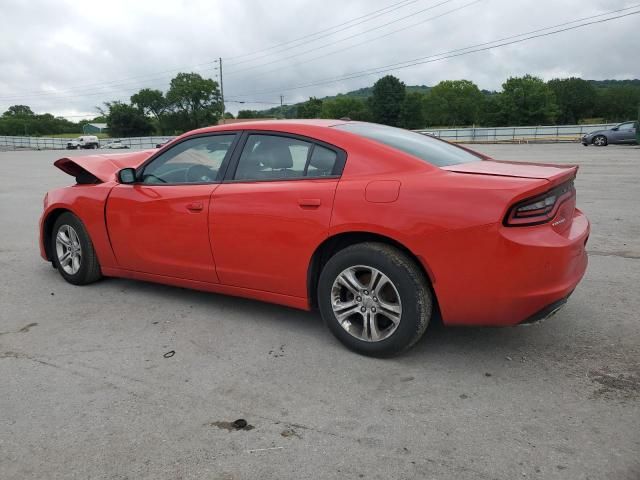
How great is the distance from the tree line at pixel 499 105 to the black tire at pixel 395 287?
91.9 meters

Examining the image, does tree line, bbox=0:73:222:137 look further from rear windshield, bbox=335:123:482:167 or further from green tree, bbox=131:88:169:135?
rear windshield, bbox=335:123:482:167

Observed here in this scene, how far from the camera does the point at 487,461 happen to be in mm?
2305

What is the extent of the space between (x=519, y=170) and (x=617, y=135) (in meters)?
28.5

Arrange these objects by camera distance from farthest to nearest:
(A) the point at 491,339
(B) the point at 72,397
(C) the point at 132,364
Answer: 1. (A) the point at 491,339
2. (C) the point at 132,364
3. (B) the point at 72,397

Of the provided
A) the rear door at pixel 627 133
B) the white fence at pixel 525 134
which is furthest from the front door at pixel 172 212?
the white fence at pixel 525 134

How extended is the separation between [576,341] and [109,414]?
9.48ft

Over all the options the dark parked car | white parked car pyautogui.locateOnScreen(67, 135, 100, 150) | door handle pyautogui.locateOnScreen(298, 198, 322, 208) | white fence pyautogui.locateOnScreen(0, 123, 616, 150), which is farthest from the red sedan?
white parked car pyautogui.locateOnScreen(67, 135, 100, 150)

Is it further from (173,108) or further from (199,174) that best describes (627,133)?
(173,108)

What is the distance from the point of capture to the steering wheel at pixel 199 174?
13.2 feet

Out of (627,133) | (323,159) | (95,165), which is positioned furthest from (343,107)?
(323,159)

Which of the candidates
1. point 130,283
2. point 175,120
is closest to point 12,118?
point 175,120

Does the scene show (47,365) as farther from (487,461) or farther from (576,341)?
(576,341)

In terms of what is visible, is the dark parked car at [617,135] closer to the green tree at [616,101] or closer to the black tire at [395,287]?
the black tire at [395,287]

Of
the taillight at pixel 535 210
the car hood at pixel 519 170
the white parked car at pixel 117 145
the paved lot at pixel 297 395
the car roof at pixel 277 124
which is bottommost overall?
the paved lot at pixel 297 395
